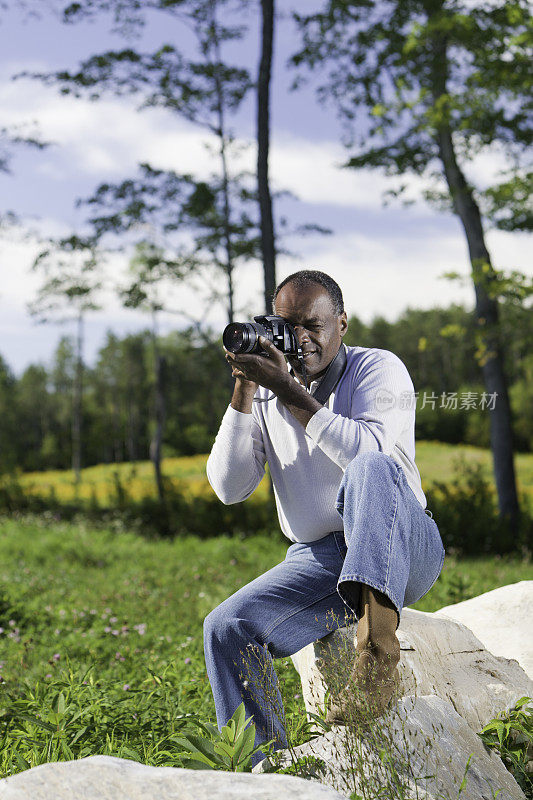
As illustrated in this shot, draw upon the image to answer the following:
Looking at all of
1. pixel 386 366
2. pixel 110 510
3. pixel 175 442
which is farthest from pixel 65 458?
pixel 386 366

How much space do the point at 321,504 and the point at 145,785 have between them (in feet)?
4.14

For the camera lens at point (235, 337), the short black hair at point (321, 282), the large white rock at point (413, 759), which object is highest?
the short black hair at point (321, 282)

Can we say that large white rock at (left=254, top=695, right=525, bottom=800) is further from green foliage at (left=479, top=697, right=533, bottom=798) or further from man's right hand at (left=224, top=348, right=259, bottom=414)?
man's right hand at (left=224, top=348, right=259, bottom=414)

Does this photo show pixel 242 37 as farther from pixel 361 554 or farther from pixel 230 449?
pixel 361 554

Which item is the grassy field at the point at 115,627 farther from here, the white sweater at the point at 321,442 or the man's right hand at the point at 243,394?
the man's right hand at the point at 243,394

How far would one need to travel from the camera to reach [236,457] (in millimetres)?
2795

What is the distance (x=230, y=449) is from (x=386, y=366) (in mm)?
700

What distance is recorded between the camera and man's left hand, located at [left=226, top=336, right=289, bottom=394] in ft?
8.23

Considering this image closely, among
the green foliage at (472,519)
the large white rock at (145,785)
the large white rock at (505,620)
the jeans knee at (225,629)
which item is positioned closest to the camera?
the large white rock at (145,785)

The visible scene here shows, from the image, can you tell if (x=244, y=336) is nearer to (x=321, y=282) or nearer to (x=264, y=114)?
(x=321, y=282)

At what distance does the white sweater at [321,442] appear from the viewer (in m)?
2.44

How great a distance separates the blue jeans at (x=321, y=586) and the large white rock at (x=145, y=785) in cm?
52

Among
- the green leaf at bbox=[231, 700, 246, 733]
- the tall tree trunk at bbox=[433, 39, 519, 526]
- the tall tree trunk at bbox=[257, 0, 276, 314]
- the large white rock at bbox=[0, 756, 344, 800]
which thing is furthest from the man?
the tall tree trunk at bbox=[433, 39, 519, 526]

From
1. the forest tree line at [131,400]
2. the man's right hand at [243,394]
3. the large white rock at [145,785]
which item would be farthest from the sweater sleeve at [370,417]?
the forest tree line at [131,400]
